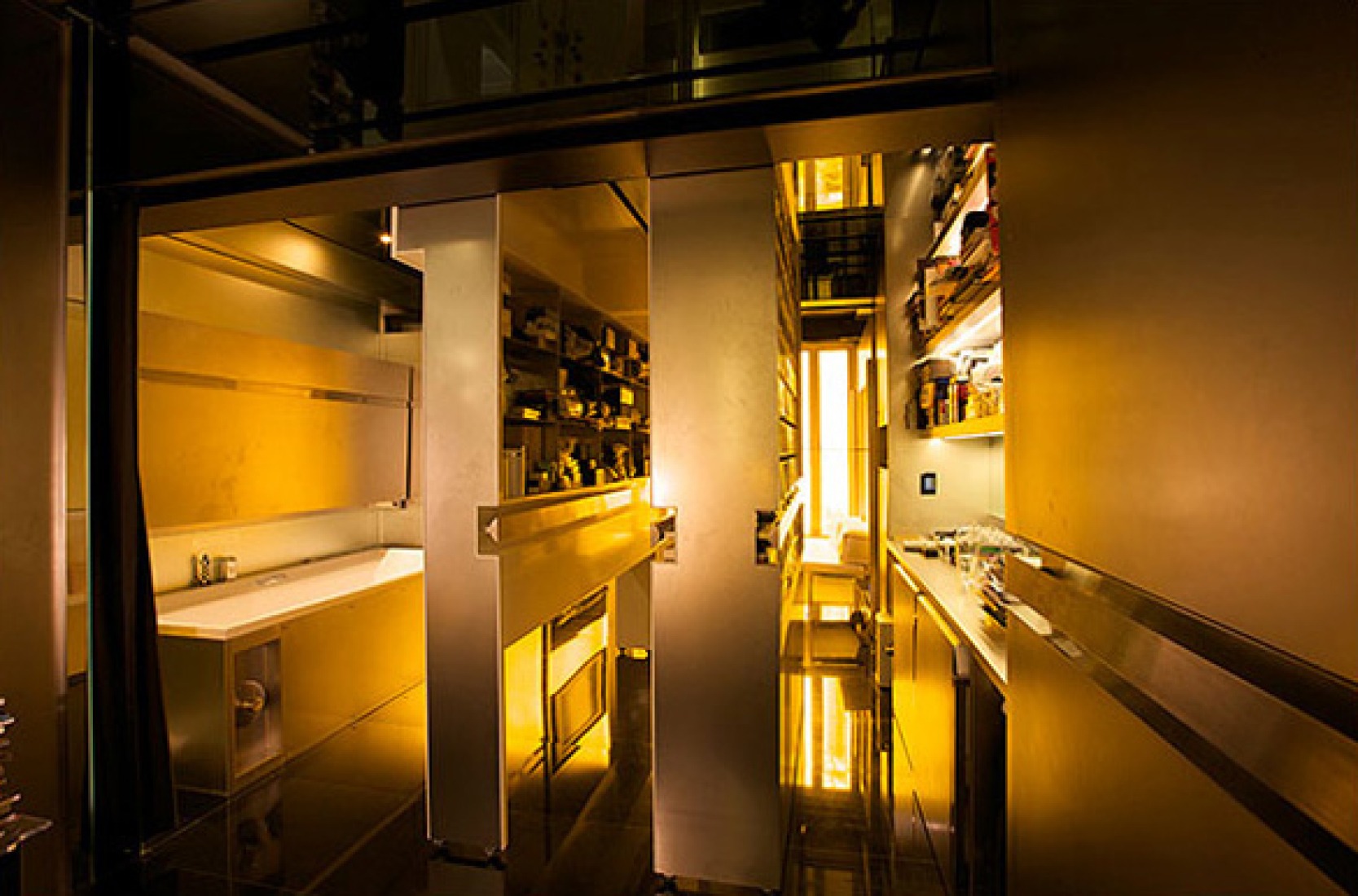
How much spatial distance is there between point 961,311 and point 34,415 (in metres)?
3.25

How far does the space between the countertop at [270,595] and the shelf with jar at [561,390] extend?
1298mm

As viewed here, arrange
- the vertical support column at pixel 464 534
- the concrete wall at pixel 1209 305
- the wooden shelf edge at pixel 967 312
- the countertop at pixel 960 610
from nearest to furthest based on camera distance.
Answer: the concrete wall at pixel 1209 305, the countertop at pixel 960 610, the wooden shelf edge at pixel 967 312, the vertical support column at pixel 464 534

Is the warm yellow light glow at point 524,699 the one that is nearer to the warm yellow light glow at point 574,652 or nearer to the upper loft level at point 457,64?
the warm yellow light glow at point 574,652

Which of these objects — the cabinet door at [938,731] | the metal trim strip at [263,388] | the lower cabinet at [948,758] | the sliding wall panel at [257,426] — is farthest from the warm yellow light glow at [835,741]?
the metal trim strip at [263,388]

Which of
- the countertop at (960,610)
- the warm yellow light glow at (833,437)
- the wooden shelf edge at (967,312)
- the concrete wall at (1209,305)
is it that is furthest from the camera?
the warm yellow light glow at (833,437)

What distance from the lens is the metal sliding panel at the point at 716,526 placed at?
2055mm

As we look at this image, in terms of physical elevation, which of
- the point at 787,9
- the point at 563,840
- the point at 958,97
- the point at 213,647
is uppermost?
the point at 787,9

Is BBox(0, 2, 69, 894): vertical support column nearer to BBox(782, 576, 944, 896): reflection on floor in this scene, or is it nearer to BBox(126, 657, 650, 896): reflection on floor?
BBox(126, 657, 650, 896): reflection on floor

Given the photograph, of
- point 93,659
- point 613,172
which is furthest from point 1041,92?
point 93,659

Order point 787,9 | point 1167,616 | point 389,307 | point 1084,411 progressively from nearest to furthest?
1. point 1167,616
2. point 1084,411
3. point 787,9
4. point 389,307

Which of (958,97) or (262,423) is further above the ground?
(958,97)

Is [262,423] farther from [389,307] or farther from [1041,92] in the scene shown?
[1041,92]

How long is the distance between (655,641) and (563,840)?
960 mm

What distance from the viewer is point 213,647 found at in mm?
2576
